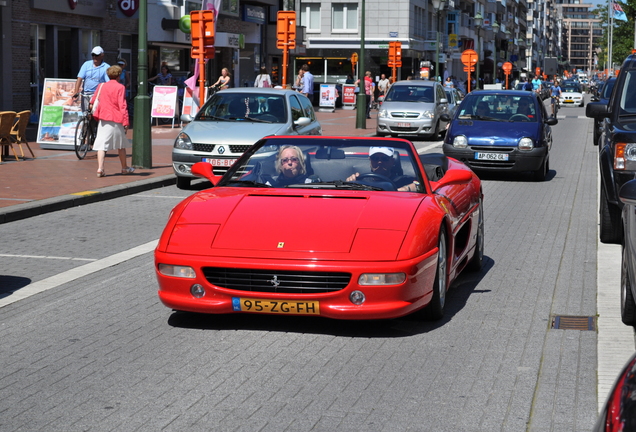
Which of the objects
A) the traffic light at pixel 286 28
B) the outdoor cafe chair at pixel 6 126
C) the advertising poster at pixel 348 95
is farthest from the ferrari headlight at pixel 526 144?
the advertising poster at pixel 348 95

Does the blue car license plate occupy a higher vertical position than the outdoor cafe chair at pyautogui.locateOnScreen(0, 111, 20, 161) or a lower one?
lower

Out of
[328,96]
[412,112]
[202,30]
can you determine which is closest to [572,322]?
[202,30]

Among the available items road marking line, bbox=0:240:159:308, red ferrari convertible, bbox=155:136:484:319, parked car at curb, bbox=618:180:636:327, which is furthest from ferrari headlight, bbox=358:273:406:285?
road marking line, bbox=0:240:159:308

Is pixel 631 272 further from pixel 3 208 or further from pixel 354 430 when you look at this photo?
pixel 3 208

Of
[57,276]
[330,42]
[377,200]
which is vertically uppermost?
[330,42]

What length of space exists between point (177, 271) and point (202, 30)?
18400 mm

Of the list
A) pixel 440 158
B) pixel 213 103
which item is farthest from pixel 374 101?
pixel 440 158

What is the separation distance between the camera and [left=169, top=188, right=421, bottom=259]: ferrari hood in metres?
6.07

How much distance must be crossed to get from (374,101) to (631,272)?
140 ft

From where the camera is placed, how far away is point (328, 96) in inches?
1793

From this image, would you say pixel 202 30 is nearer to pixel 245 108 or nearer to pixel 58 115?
pixel 58 115

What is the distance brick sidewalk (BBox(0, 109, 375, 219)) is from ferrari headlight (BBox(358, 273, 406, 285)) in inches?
277

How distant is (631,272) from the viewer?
20.0 ft

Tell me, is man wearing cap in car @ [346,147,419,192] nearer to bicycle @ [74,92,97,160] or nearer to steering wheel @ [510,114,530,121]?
steering wheel @ [510,114,530,121]
